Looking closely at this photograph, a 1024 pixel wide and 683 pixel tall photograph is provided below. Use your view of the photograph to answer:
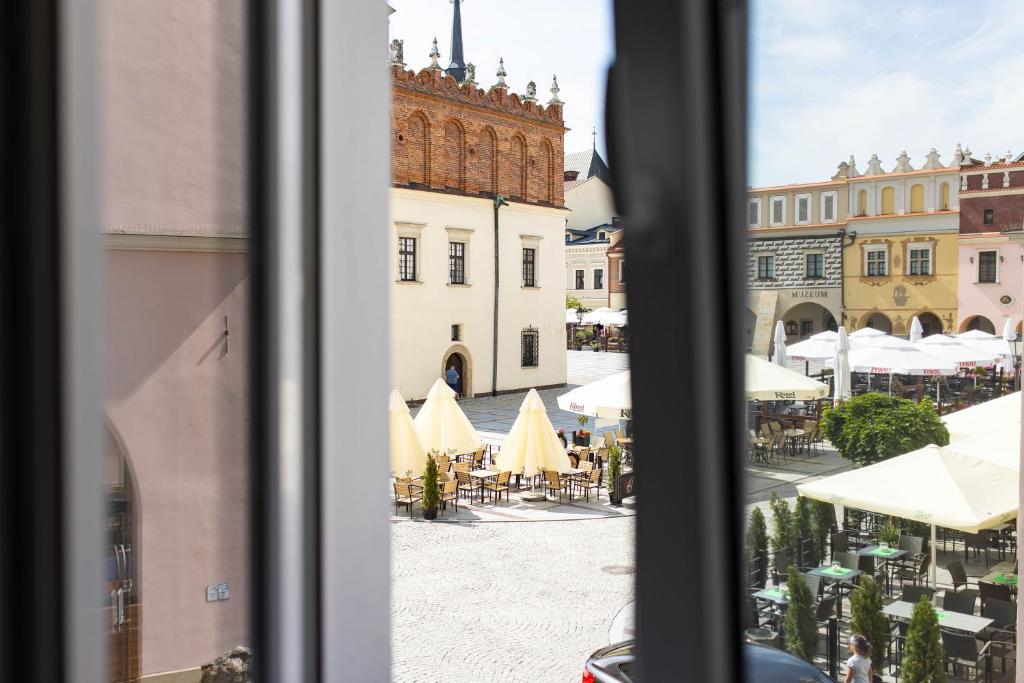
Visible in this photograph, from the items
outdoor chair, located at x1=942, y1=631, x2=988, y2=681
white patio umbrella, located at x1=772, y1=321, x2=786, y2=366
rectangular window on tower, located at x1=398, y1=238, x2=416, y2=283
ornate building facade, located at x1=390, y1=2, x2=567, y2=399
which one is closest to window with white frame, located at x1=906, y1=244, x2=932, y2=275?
white patio umbrella, located at x1=772, y1=321, x2=786, y2=366

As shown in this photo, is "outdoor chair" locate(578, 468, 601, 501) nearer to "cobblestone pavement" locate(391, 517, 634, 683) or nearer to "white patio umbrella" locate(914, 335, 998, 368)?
"cobblestone pavement" locate(391, 517, 634, 683)

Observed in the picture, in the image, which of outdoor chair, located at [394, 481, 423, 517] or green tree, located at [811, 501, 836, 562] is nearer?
green tree, located at [811, 501, 836, 562]

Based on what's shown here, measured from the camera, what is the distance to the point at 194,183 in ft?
5.54

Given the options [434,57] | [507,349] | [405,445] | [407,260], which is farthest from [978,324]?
[507,349]

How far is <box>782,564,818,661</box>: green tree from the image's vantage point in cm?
65

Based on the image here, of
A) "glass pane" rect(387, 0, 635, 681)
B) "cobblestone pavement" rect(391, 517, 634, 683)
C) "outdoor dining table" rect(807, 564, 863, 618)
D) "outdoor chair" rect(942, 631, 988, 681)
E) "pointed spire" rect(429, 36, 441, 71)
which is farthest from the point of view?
"pointed spire" rect(429, 36, 441, 71)

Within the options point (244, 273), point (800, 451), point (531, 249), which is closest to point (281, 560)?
point (244, 273)

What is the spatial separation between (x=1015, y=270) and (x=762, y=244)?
201 millimetres

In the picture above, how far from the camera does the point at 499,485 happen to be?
7383 mm

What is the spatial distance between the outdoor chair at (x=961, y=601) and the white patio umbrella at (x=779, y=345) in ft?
0.81

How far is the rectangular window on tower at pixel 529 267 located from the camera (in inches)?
593

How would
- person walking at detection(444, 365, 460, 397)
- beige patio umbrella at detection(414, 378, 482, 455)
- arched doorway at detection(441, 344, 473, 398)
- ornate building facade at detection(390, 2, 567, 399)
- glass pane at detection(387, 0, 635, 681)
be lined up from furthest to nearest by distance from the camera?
arched doorway at detection(441, 344, 473, 398), person walking at detection(444, 365, 460, 397), ornate building facade at detection(390, 2, 567, 399), beige patio umbrella at detection(414, 378, 482, 455), glass pane at detection(387, 0, 635, 681)

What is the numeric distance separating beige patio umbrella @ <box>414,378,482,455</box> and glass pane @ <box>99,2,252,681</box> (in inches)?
218

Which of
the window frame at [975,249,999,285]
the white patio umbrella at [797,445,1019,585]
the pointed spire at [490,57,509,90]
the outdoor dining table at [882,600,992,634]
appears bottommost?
the outdoor dining table at [882,600,992,634]
